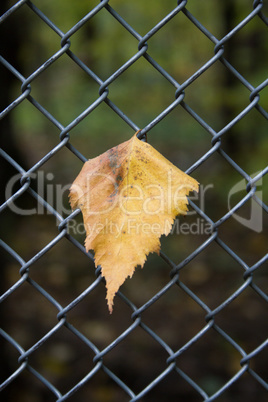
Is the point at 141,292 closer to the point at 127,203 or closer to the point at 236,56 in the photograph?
the point at 127,203

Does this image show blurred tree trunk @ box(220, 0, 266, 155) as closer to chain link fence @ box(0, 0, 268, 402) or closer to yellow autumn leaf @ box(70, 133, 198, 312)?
chain link fence @ box(0, 0, 268, 402)

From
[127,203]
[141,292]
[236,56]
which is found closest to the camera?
[127,203]

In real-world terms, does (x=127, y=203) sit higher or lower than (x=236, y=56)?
higher

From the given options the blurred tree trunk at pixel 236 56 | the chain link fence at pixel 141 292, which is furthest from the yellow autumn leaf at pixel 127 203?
the blurred tree trunk at pixel 236 56

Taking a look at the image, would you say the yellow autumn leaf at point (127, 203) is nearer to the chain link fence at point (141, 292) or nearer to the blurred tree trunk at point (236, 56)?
the chain link fence at point (141, 292)

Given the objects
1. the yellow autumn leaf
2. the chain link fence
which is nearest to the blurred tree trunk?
the chain link fence

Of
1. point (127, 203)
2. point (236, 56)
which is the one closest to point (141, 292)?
point (127, 203)

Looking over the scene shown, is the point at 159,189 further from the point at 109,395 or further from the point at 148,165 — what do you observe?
the point at 109,395
